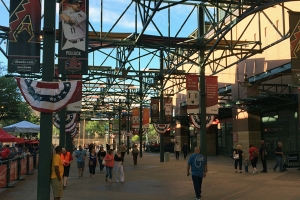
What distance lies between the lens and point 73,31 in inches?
400

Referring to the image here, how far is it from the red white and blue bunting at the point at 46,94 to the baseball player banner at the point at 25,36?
1.66 metres

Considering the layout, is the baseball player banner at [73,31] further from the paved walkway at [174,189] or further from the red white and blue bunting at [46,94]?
the paved walkway at [174,189]

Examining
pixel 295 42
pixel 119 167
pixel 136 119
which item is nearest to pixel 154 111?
pixel 136 119

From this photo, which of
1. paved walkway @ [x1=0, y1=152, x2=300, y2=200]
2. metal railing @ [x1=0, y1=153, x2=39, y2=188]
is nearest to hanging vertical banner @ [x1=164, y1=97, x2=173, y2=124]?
metal railing @ [x1=0, y1=153, x2=39, y2=188]

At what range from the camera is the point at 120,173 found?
17.4 meters

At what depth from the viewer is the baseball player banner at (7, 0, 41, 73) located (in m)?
10.2

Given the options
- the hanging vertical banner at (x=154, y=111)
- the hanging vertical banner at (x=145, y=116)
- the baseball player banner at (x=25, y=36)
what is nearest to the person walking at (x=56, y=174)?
the baseball player banner at (x=25, y=36)

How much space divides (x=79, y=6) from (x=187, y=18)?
11.1 m

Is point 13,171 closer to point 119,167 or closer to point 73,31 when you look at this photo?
point 119,167

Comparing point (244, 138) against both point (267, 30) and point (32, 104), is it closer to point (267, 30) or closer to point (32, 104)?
point (267, 30)

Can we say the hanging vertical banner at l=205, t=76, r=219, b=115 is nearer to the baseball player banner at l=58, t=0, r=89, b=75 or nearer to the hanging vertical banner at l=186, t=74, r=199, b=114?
the hanging vertical banner at l=186, t=74, r=199, b=114

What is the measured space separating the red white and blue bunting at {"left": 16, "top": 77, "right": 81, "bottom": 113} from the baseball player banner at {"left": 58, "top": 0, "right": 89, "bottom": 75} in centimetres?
209

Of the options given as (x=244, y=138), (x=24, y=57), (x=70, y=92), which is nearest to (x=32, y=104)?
(x=70, y=92)

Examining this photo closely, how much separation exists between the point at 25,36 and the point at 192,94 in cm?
1119
